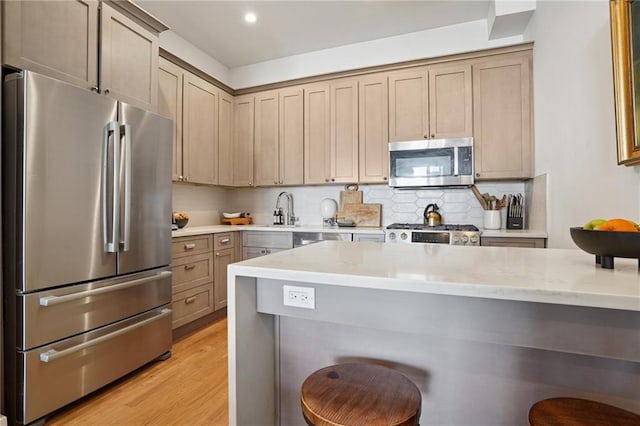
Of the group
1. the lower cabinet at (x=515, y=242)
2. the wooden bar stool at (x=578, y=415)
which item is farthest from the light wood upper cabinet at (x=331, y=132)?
the wooden bar stool at (x=578, y=415)

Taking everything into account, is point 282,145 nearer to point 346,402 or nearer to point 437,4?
point 437,4

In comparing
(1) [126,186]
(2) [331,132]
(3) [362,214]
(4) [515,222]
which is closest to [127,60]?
(1) [126,186]

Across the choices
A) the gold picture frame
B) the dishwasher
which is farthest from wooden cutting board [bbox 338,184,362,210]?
the gold picture frame

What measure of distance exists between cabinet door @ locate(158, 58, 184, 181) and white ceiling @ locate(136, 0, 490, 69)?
46 cm

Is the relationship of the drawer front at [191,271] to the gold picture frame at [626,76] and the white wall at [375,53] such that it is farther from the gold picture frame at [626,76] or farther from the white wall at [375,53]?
the gold picture frame at [626,76]

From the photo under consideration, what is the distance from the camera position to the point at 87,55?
1999 mm

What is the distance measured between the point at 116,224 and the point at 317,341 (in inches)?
58.0

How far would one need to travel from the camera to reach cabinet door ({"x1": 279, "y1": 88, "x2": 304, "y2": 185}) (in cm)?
372

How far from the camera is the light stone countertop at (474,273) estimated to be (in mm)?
728

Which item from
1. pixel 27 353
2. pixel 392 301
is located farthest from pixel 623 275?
pixel 27 353

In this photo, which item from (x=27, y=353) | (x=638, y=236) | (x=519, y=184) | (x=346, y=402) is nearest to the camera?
(x=638, y=236)

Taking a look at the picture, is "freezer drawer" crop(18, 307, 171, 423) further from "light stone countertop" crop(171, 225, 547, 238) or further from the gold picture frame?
the gold picture frame

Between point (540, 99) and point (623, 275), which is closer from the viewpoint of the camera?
point (623, 275)

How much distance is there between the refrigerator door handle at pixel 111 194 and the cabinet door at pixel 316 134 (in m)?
2.06
